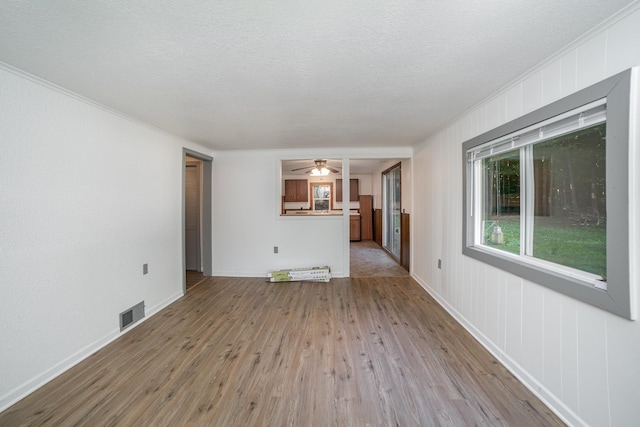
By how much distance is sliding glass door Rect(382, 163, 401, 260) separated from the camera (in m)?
5.44

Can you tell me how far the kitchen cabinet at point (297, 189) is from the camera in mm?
7637

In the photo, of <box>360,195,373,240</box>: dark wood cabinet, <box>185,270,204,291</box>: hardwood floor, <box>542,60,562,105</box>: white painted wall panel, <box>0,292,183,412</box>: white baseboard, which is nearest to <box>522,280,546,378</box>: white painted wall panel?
<box>542,60,562,105</box>: white painted wall panel

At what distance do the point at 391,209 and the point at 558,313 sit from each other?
4689 mm

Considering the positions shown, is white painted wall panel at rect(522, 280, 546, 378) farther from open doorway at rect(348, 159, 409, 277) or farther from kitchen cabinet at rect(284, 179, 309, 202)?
kitchen cabinet at rect(284, 179, 309, 202)

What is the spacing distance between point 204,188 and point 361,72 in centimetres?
356

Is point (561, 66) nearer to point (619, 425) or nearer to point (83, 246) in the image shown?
point (619, 425)

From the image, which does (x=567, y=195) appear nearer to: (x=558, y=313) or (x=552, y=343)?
(x=558, y=313)

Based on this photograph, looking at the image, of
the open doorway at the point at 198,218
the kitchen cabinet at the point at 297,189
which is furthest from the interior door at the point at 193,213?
the kitchen cabinet at the point at 297,189

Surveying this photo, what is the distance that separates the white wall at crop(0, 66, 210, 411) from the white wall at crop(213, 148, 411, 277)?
1.48 m

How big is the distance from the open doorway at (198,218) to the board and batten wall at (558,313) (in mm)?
3865

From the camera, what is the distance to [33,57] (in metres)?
1.49

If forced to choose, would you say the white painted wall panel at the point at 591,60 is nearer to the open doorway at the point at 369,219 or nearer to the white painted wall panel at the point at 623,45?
the white painted wall panel at the point at 623,45

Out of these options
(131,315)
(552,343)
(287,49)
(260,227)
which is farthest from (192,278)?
(552,343)

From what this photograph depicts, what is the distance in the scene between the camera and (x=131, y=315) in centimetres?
255
